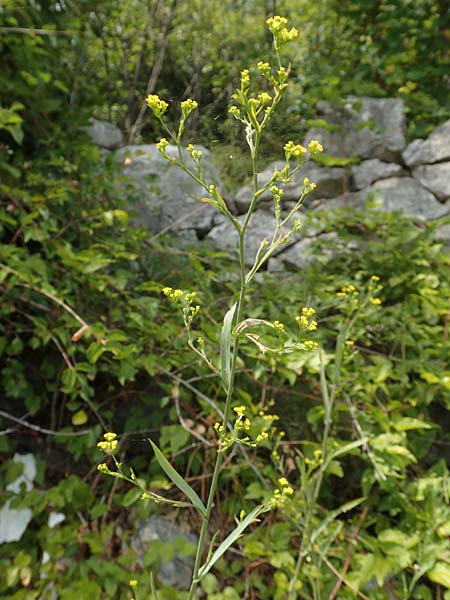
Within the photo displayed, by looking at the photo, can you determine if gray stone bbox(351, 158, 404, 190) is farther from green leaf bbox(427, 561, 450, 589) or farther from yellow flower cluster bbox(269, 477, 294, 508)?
yellow flower cluster bbox(269, 477, 294, 508)

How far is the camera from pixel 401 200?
2590 mm

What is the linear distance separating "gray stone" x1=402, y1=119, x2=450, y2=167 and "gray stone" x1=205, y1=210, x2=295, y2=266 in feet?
3.18

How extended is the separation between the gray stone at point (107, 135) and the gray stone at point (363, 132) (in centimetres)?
109

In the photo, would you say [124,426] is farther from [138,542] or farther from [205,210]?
[205,210]

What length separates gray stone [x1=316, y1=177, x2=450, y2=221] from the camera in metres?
2.52

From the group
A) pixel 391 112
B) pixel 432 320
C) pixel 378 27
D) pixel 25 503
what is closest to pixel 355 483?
pixel 432 320

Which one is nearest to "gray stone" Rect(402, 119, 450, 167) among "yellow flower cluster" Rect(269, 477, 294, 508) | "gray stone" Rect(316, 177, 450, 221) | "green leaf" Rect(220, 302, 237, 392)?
"gray stone" Rect(316, 177, 450, 221)

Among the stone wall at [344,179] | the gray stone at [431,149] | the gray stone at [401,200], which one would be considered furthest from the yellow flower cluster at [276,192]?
the gray stone at [431,149]

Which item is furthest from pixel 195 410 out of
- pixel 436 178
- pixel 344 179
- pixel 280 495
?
pixel 436 178

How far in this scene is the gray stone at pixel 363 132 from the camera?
109 inches

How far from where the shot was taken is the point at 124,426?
1.64m

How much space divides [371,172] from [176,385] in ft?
6.12

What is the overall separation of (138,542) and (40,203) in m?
1.09

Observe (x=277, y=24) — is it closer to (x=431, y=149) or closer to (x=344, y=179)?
(x=344, y=179)
